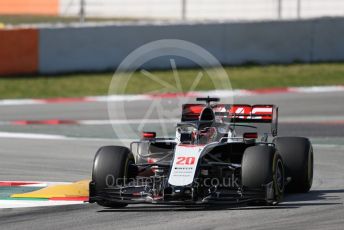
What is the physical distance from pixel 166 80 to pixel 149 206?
1353 cm

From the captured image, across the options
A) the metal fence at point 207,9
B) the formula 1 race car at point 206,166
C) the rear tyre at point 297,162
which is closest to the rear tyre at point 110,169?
the formula 1 race car at point 206,166

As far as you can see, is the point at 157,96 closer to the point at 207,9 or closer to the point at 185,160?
the point at 185,160

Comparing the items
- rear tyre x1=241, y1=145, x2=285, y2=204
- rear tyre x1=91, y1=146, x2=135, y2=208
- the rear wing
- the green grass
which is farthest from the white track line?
rear tyre x1=241, y1=145, x2=285, y2=204

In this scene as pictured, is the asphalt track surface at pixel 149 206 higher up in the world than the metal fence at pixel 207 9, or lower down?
lower down

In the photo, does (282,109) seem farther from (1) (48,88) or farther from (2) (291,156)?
(2) (291,156)

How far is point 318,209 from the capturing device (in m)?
11.0

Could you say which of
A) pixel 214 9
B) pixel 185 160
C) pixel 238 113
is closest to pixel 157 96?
pixel 238 113

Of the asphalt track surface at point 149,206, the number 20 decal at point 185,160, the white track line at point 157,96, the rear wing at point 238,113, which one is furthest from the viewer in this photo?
the white track line at point 157,96

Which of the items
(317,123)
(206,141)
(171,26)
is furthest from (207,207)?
(171,26)

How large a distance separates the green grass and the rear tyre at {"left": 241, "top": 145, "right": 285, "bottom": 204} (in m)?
11.8

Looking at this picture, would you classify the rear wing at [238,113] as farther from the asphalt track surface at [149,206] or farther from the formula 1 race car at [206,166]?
the asphalt track surface at [149,206]

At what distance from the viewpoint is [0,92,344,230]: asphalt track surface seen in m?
10.2

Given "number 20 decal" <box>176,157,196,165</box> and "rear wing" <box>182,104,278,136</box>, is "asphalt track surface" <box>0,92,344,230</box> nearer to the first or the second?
"number 20 decal" <box>176,157,196,165</box>

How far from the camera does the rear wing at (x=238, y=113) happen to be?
12.4 m
